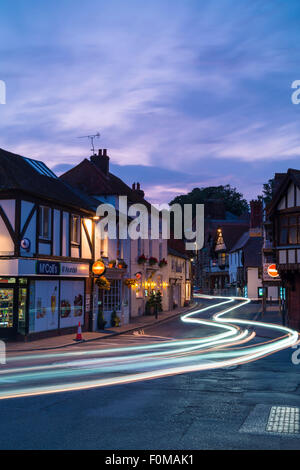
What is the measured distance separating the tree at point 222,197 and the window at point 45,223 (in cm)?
9044

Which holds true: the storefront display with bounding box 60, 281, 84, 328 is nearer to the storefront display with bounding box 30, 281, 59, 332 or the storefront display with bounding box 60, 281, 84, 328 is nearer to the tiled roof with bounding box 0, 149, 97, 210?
the storefront display with bounding box 30, 281, 59, 332

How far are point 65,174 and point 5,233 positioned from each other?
18616 mm

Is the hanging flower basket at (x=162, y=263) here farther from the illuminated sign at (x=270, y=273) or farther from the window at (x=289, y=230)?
the window at (x=289, y=230)

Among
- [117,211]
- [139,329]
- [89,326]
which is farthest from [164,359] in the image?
[117,211]

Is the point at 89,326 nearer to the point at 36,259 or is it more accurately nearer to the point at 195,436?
the point at 36,259

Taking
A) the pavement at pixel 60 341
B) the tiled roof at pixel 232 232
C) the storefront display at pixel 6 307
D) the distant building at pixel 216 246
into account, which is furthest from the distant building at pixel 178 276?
the storefront display at pixel 6 307

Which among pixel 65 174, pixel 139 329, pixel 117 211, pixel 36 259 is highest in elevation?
pixel 65 174

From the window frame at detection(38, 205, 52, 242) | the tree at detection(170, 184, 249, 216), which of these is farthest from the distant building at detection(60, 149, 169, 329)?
the tree at detection(170, 184, 249, 216)

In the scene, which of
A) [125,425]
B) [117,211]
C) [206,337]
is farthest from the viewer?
[117,211]

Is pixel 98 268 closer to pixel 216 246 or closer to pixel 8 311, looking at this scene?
pixel 8 311

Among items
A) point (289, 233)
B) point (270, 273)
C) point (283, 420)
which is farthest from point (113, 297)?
point (283, 420)

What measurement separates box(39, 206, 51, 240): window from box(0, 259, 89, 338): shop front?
1.29 m
